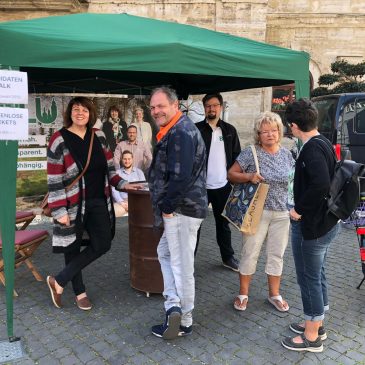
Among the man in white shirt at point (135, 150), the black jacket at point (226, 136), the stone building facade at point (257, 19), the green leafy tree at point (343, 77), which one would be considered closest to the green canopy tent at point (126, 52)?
the black jacket at point (226, 136)

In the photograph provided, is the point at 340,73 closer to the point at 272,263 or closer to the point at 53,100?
the point at 53,100

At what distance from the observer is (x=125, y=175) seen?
253 inches

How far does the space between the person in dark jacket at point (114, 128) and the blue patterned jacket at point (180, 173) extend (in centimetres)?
441

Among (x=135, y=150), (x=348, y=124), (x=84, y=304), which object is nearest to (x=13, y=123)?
(x=84, y=304)

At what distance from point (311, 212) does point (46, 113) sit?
4.68 metres

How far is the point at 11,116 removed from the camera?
2.72 meters

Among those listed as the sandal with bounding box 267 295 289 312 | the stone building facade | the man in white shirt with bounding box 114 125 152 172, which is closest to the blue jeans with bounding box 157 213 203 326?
the sandal with bounding box 267 295 289 312

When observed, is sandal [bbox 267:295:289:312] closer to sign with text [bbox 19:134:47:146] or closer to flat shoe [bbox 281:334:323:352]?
flat shoe [bbox 281:334:323:352]

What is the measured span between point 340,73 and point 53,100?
8.80 m

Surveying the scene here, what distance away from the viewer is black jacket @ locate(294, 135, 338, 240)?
7.91 ft

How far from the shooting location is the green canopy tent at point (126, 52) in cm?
273

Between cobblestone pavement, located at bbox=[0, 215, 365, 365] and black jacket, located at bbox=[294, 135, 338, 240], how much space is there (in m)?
0.97

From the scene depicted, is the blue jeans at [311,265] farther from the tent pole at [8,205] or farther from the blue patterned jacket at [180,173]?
the tent pole at [8,205]

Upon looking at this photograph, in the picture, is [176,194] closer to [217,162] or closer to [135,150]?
[217,162]
